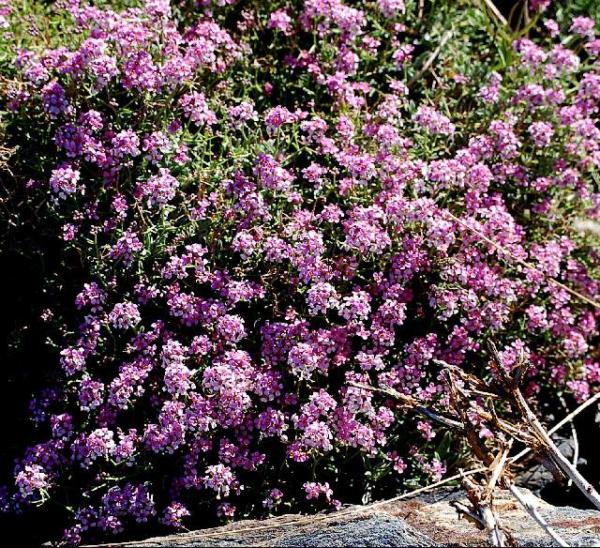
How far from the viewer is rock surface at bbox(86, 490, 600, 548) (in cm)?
274

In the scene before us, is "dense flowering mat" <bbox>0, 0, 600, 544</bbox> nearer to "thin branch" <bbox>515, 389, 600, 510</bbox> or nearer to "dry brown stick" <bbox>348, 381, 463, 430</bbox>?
"dry brown stick" <bbox>348, 381, 463, 430</bbox>

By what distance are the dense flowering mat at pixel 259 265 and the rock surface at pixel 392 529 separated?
12.1 inches

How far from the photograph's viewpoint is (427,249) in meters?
3.89

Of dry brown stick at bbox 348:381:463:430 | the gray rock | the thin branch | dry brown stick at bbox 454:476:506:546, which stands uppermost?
the thin branch

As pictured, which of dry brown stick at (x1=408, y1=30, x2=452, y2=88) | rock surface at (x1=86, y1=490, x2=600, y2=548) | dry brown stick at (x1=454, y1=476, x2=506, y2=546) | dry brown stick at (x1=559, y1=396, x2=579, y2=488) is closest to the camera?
dry brown stick at (x1=454, y1=476, x2=506, y2=546)

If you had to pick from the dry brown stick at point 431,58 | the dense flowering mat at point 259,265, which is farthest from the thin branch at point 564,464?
the dry brown stick at point 431,58

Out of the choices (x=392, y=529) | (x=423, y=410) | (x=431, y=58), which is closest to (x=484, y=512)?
(x=392, y=529)

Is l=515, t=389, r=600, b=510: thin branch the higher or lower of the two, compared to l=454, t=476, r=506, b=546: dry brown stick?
higher

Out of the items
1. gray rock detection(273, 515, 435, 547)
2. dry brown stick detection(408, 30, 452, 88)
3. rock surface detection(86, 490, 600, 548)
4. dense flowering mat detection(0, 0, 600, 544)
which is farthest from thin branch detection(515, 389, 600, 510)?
dry brown stick detection(408, 30, 452, 88)

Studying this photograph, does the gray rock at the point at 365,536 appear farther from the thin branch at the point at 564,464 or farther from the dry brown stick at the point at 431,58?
the dry brown stick at the point at 431,58

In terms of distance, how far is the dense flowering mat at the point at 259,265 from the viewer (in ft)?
11.7

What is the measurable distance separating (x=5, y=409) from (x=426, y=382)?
1967 mm

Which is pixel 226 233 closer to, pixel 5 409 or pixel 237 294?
pixel 237 294

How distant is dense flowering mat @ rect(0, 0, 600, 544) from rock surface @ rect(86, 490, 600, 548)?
0.31m
